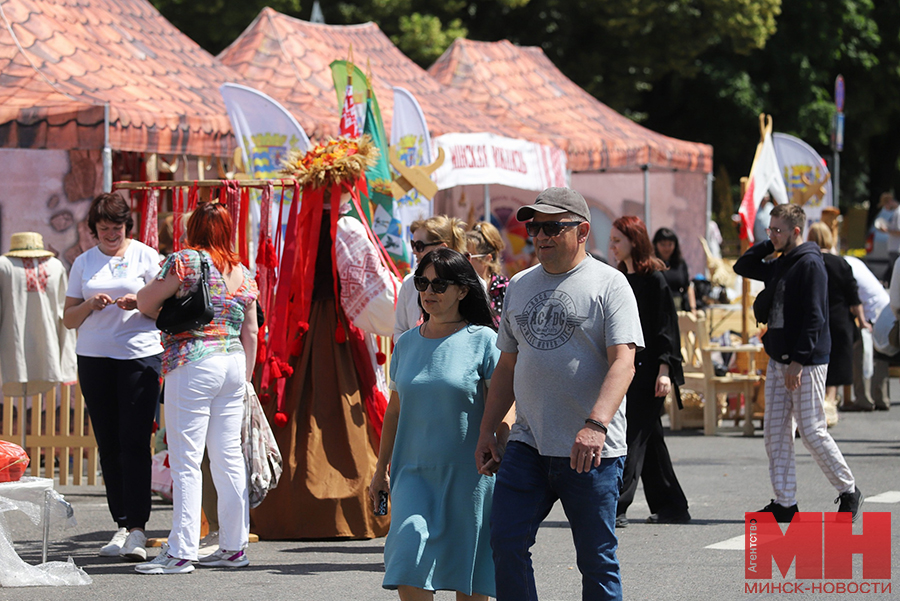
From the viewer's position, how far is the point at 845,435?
1116cm

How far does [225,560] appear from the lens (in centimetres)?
613

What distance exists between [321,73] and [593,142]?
4411 mm

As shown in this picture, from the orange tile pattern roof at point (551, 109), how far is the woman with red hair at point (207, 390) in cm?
1064

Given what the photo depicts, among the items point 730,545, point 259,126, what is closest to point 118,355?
point 730,545

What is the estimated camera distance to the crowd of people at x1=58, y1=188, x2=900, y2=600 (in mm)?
4117

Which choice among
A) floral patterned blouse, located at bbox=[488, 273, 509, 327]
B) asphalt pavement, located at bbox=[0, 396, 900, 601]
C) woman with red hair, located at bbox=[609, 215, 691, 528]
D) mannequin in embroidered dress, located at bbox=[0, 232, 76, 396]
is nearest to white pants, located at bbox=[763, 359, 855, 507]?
asphalt pavement, located at bbox=[0, 396, 900, 601]

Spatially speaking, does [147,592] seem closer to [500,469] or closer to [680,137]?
[500,469]

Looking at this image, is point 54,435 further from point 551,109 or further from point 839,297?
point 551,109

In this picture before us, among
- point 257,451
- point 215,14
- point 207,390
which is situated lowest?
point 257,451

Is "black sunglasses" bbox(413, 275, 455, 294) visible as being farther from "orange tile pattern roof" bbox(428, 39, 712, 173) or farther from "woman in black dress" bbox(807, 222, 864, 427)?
"orange tile pattern roof" bbox(428, 39, 712, 173)

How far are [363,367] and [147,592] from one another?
2.00 meters

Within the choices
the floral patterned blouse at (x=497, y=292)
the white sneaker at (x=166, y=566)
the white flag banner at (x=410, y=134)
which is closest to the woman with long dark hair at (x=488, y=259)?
the floral patterned blouse at (x=497, y=292)

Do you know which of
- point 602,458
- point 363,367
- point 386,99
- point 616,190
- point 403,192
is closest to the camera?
point 602,458

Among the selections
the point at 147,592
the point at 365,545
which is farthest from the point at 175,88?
the point at 147,592
